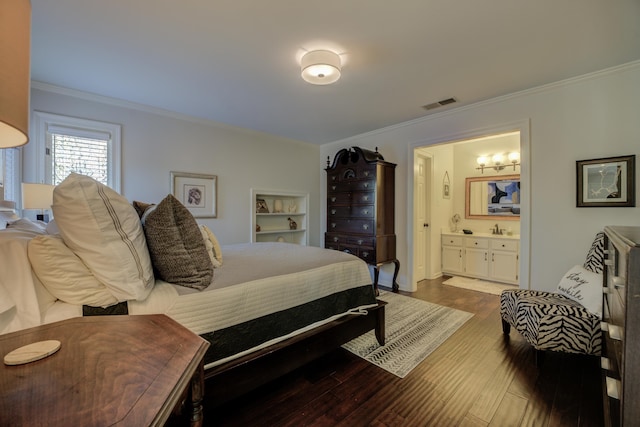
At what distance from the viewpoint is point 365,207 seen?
3922mm

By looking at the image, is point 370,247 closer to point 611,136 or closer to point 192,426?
point 611,136

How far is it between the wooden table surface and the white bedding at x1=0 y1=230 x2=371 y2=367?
35 centimetres

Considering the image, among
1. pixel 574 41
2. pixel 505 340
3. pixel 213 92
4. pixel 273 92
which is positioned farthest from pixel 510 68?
pixel 213 92

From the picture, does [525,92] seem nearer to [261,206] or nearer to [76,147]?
[261,206]

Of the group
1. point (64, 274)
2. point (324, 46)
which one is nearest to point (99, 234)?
point (64, 274)

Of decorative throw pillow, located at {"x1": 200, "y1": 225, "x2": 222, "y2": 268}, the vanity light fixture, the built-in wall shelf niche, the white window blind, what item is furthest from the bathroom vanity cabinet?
the white window blind

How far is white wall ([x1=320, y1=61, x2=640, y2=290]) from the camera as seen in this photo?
2.35 metres

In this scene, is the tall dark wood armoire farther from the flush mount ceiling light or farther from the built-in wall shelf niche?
the flush mount ceiling light

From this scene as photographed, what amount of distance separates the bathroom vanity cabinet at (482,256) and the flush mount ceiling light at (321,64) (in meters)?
3.74

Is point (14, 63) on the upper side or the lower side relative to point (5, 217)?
upper

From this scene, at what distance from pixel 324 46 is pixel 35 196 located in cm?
264

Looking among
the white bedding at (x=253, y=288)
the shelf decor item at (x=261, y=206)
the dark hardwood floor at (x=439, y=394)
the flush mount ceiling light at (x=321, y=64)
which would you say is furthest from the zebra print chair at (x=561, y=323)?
the shelf decor item at (x=261, y=206)

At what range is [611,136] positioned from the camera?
7.89 ft

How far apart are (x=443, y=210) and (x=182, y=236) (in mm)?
4584
